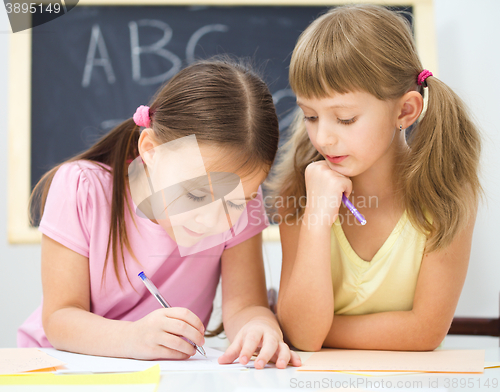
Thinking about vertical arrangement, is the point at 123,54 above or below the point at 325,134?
above

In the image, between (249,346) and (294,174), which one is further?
(294,174)

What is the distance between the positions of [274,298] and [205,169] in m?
0.54

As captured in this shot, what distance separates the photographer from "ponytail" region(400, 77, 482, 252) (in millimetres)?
739

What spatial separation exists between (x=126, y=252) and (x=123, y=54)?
3.13ft

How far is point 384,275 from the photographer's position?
80 cm

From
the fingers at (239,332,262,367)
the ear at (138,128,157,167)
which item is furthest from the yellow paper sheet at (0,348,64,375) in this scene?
the ear at (138,128,157,167)

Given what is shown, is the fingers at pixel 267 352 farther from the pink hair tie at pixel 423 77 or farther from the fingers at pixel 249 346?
the pink hair tie at pixel 423 77

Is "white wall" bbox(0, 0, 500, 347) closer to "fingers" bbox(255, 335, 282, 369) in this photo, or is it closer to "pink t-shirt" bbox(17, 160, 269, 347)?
"pink t-shirt" bbox(17, 160, 269, 347)

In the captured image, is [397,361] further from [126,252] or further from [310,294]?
[126,252]

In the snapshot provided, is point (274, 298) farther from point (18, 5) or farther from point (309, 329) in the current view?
point (18, 5)

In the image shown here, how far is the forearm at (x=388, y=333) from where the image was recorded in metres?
0.72

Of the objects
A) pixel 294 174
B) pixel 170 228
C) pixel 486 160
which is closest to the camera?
pixel 170 228

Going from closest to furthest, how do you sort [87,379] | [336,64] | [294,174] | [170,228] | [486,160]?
[87,379] → [336,64] → [170,228] → [294,174] → [486,160]

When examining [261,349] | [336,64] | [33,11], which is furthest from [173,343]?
[33,11]
